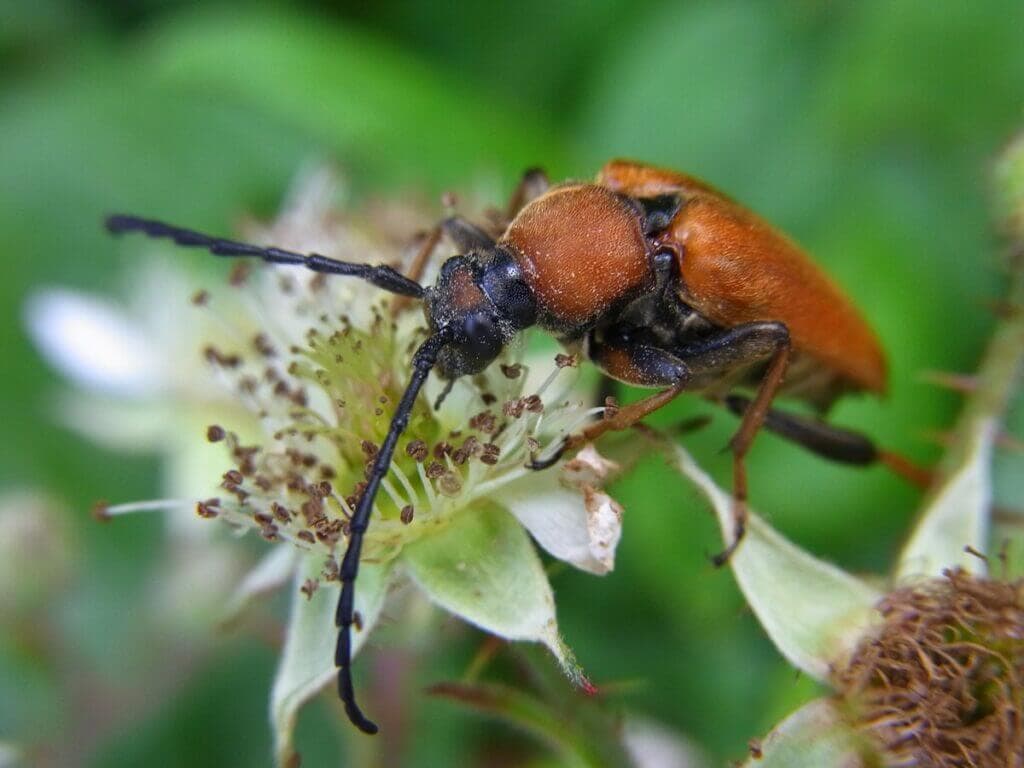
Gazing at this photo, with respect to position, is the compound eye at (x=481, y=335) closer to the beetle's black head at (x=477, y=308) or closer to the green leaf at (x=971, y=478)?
the beetle's black head at (x=477, y=308)

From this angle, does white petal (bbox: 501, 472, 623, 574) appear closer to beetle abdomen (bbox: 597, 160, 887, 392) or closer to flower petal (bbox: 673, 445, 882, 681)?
flower petal (bbox: 673, 445, 882, 681)

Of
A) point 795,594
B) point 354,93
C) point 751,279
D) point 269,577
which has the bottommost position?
point 269,577

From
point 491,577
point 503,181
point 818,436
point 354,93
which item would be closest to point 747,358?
point 818,436

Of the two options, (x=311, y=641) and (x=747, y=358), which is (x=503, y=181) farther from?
(x=311, y=641)

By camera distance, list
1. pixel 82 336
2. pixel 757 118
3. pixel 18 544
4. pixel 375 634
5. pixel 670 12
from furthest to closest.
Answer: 1. pixel 670 12
2. pixel 757 118
3. pixel 82 336
4. pixel 18 544
5. pixel 375 634

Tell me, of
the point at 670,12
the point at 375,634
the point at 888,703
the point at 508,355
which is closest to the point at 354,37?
the point at 670,12

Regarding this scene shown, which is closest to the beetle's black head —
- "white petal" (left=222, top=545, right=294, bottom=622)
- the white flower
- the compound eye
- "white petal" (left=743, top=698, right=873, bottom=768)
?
the compound eye

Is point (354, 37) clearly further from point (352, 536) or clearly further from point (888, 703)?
point (888, 703)
